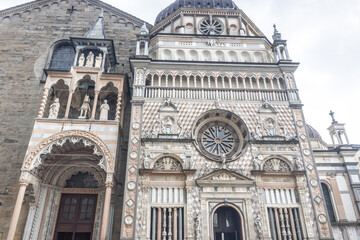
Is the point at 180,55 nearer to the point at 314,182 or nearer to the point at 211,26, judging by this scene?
the point at 211,26

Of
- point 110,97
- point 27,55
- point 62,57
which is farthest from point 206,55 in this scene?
point 27,55

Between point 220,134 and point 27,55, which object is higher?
point 27,55

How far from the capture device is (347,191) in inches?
711

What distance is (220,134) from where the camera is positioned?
16453 millimetres

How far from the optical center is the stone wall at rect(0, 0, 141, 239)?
17.1m

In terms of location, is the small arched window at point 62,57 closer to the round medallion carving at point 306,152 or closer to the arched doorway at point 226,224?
the arched doorway at point 226,224

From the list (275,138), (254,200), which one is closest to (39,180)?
(254,200)

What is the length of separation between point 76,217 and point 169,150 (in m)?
7.31

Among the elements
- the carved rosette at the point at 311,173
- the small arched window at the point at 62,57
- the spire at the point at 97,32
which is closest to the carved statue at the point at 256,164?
the carved rosette at the point at 311,173

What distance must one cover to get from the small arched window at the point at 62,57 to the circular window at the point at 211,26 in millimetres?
11402

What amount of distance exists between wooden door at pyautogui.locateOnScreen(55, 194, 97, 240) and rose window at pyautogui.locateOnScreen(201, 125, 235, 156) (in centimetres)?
805

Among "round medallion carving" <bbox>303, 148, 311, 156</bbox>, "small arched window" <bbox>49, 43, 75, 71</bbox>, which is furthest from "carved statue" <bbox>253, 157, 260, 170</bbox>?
"small arched window" <bbox>49, 43, 75, 71</bbox>

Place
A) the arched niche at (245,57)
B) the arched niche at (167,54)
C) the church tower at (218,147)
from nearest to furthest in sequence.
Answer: the church tower at (218,147), the arched niche at (167,54), the arched niche at (245,57)

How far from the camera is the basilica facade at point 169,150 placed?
13.7 metres
